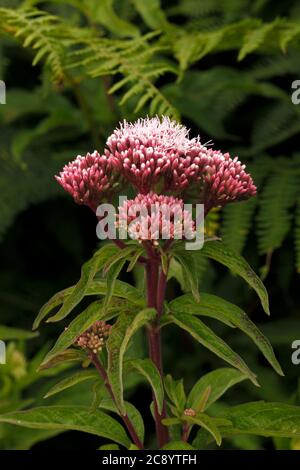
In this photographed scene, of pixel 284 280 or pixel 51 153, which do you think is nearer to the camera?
pixel 284 280

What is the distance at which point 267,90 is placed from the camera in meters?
1.93

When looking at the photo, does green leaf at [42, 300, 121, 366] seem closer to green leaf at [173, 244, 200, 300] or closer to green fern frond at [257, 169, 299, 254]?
green leaf at [173, 244, 200, 300]

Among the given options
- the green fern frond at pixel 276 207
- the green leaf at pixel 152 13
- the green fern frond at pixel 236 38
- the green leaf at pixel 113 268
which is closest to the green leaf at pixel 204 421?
the green leaf at pixel 113 268

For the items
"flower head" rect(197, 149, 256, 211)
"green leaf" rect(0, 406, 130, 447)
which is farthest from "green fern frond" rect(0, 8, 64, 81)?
"green leaf" rect(0, 406, 130, 447)

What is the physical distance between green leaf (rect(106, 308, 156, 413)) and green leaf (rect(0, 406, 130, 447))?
0.15 m

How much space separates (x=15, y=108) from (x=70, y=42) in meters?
0.38

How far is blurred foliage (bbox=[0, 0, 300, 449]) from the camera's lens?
5.92 feet

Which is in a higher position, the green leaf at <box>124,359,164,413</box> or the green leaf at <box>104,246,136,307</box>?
the green leaf at <box>104,246,136,307</box>

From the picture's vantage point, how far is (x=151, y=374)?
3.33 feet

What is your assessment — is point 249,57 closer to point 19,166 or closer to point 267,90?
point 267,90

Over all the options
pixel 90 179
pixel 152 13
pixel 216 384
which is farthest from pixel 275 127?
pixel 90 179

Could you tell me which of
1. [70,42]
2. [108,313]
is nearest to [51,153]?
[70,42]

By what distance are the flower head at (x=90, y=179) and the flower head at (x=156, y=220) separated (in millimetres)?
44

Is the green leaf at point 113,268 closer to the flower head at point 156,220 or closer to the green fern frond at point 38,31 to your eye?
the flower head at point 156,220
